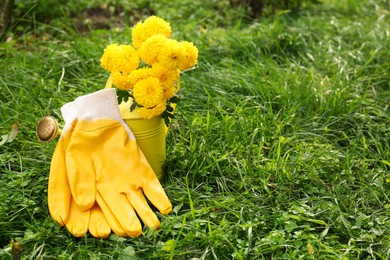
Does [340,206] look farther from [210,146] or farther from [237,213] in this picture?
[210,146]

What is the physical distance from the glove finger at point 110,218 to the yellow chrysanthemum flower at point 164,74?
1.72 feet

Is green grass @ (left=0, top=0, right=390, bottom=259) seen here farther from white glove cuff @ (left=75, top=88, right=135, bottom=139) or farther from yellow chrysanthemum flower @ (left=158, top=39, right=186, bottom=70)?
yellow chrysanthemum flower @ (left=158, top=39, right=186, bottom=70)

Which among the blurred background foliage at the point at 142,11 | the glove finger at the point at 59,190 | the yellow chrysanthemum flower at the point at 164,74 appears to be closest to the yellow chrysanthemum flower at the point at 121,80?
the yellow chrysanthemum flower at the point at 164,74

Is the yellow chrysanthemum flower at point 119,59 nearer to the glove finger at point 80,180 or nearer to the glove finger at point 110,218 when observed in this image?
the glove finger at point 80,180

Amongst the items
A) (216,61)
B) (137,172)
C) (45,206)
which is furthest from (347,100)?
(45,206)

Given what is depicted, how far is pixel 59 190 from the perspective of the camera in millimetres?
2209

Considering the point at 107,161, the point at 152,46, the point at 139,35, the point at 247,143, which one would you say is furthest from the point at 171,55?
the point at 247,143

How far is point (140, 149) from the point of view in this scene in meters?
2.35

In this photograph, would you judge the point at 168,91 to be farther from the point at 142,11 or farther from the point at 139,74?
the point at 142,11

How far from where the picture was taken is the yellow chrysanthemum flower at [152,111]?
7.27ft

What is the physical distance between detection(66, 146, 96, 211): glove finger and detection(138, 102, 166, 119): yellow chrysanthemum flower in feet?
0.98

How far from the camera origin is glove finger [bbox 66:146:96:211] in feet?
7.21

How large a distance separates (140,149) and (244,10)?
2.23m

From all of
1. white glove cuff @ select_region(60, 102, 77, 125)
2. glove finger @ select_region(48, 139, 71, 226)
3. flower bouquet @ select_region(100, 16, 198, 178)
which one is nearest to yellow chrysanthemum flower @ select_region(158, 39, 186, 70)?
flower bouquet @ select_region(100, 16, 198, 178)
